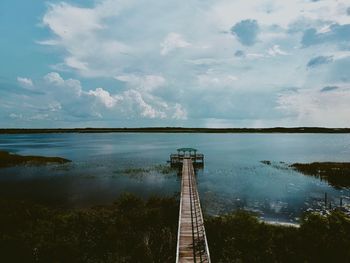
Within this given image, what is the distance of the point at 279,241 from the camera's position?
18.7m

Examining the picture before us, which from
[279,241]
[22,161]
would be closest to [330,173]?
[279,241]

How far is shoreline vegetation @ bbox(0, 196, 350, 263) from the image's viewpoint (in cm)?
1675

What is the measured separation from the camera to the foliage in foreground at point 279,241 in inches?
661

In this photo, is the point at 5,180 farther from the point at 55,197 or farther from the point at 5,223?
the point at 5,223

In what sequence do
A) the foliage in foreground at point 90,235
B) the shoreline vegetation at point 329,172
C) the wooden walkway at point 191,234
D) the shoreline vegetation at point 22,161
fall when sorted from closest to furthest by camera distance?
1. the wooden walkway at point 191,234
2. the foliage in foreground at point 90,235
3. the shoreline vegetation at point 329,172
4. the shoreline vegetation at point 22,161

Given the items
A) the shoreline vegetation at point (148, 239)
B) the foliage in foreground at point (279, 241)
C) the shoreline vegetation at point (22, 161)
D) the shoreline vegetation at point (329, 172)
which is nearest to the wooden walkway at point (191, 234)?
the shoreline vegetation at point (148, 239)

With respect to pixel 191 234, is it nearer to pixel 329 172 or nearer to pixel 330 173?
pixel 330 173

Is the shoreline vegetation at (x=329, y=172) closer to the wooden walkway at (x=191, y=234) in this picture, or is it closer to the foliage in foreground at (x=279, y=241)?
the foliage in foreground at (x=279, y=241)

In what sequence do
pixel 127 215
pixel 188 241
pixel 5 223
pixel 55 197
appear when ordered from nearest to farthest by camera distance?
1. pixel 188 241
2. pixel 5 223
3. pixel 127 215
4. pixel 55 197

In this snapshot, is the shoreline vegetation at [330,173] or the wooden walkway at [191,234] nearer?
the wooden walkway at [191,234]

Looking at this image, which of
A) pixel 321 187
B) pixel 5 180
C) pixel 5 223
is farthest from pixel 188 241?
pixel 5 180

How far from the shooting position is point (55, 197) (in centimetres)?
3238

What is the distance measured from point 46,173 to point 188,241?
3722 cm

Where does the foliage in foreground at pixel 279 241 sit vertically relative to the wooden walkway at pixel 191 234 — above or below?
below
